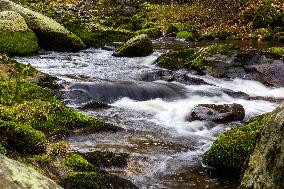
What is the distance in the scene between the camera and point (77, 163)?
634 cm

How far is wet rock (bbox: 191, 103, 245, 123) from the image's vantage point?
10.3 metres

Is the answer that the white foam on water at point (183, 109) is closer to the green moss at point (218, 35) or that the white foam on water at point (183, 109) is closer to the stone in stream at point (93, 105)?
the stone in stream at point (93, 105)

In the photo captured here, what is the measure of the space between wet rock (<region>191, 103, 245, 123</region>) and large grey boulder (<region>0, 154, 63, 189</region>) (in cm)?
696

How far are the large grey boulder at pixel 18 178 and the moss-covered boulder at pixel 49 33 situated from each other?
1609 centimetres

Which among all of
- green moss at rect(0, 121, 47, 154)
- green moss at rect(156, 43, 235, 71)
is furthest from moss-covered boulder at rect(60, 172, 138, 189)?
green moss at rect(156, 43, 235, 71)

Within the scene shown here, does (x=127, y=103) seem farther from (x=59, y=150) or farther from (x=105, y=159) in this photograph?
(x=59, y=150)

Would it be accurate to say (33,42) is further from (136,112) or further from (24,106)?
(24,106)

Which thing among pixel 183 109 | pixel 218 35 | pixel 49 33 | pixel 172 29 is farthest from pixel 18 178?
pixel 172 29

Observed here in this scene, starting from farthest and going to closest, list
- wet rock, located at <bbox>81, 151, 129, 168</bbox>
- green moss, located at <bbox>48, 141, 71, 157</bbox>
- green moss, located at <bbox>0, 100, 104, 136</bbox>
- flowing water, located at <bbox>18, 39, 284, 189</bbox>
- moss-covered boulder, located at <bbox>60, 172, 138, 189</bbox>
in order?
green moss, located at <bbox>0, 100, 104, 136</bbox>
flowing water, located at <bbox>18, 39, 284, 189</bbox>
wet rock, located at <bbox>81, 151, 129, 168</bbox>
green moss, located at <bbox>48, 141, 71, 157</bbox>
moss-covered boulder, located at <bbox>60, 172, 138, 189</bbox>

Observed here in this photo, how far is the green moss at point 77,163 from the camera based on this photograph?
624 centimetres

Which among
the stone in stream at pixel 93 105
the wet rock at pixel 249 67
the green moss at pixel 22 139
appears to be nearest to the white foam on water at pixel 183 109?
the stone in stream at pixel 93 105

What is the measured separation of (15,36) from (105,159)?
11.6 meters

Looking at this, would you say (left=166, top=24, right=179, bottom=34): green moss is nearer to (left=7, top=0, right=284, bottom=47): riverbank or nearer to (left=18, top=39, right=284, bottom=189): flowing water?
(left=7, top=0, right=284, bottom=47): riverbank

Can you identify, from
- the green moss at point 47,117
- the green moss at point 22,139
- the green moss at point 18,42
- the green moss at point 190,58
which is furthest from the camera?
the green moss at point 18,42
